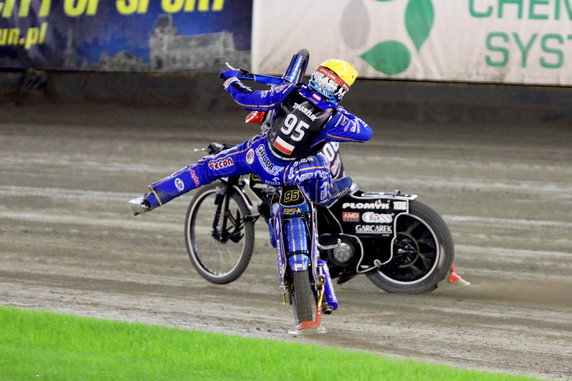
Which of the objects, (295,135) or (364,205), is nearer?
(295,135)

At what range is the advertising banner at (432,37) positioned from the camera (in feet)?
51.2

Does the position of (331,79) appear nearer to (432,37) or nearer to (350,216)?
(350,216)

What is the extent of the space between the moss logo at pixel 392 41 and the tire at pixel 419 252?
7.57m

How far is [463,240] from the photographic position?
11.0m

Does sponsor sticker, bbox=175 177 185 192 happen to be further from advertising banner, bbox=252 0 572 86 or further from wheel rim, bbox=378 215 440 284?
A: advertising banner, bbox=252 0 572 86

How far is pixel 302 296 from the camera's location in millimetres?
7637

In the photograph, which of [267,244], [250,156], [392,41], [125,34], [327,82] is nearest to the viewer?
[327,82]

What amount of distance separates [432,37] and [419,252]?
769 centimetres

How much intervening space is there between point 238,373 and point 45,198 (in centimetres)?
683

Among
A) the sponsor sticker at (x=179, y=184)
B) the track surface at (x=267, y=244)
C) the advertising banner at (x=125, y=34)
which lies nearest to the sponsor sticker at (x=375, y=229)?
the track surface at (x=267, y=244)

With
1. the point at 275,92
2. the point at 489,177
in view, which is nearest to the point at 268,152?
the point at 275,92

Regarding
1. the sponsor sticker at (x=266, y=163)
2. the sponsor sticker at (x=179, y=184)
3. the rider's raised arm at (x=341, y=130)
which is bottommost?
the sponsor sticker at (x=179, y=184)

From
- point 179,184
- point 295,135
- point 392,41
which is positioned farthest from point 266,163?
point 392,41

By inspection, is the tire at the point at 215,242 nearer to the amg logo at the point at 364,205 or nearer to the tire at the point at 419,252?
the amg logo at the point at 364,205
